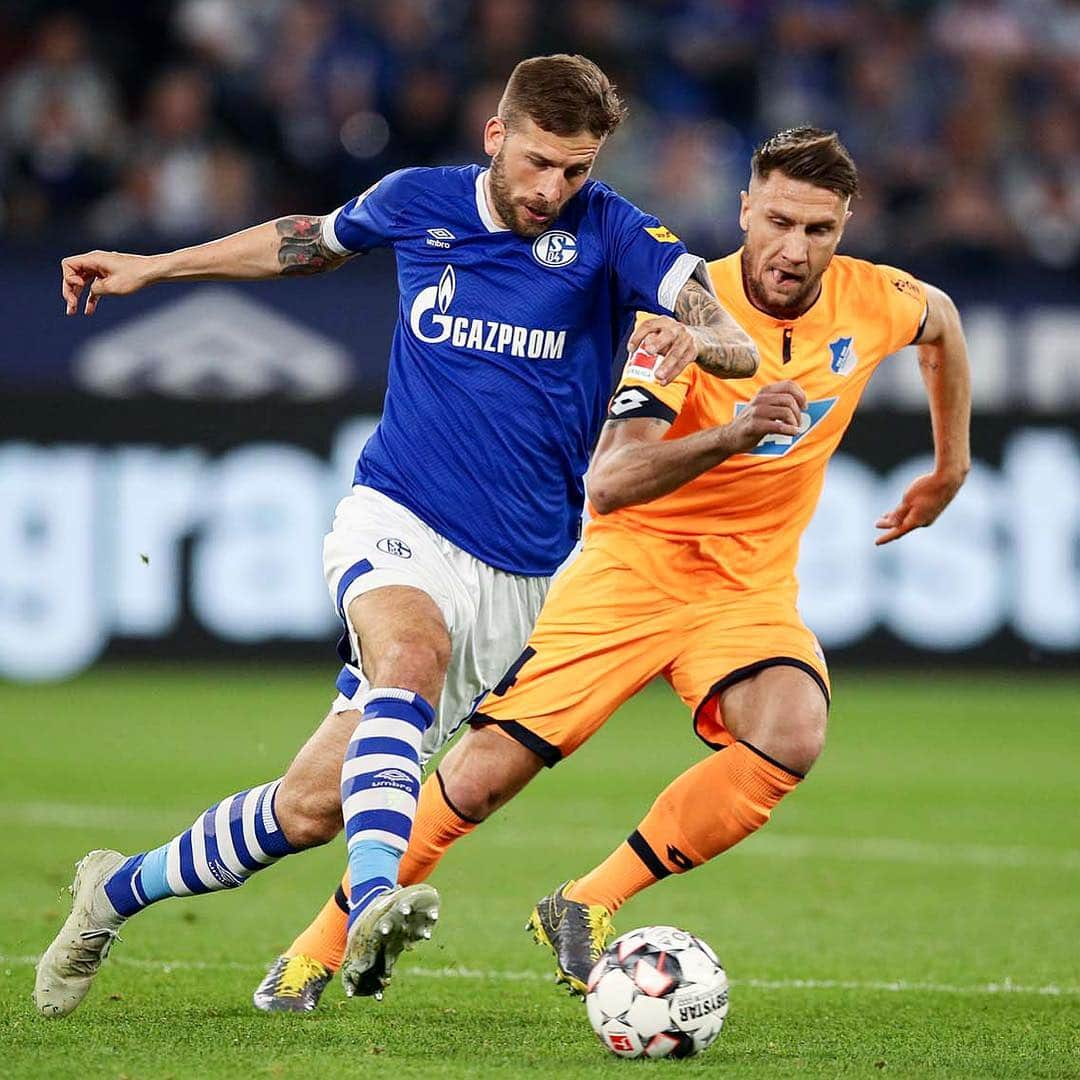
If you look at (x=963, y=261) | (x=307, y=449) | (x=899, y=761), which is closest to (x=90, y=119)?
(x=307, y=449)

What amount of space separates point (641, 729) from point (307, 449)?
2800mm

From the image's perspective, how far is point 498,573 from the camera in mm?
5133

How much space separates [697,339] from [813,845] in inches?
→ 176

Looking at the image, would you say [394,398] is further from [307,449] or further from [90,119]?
[90,119]

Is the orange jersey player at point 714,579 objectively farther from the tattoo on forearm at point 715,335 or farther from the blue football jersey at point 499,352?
the tattoo on forearm at point 715,335

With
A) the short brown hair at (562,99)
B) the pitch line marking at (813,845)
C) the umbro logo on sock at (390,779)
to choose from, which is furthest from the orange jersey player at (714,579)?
the pitch line marking at (813,845)

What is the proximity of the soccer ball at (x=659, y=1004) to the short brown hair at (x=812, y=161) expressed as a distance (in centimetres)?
220

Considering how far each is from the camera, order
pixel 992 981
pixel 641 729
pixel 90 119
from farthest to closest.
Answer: pixel 90 119 < pixel 641 729 < pixel 992 981

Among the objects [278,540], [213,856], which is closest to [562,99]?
[213,856]

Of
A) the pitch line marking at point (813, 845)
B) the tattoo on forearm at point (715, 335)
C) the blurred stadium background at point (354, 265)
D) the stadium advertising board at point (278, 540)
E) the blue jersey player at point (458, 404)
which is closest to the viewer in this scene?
the tattoo on forearm at point (715, 335)

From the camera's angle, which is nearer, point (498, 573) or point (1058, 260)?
point (498, 573)

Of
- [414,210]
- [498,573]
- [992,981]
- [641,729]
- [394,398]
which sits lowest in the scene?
[641,729]

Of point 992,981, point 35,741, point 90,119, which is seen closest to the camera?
point 992,981

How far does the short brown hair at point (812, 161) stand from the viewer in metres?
5.59
